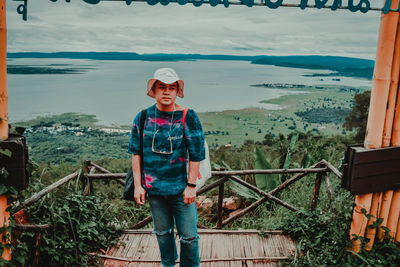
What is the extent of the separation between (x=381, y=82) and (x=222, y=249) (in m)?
2.11

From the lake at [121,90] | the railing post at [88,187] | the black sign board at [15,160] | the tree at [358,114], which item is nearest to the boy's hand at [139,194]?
the black sign board at [15,160]

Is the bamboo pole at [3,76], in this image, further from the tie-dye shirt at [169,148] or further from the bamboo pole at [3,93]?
the tie-dye shirt at [169,148]

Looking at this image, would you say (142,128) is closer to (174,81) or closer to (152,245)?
(174,81)

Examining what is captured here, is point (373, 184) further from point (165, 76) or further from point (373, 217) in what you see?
point (165, 76)

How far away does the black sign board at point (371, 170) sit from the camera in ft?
7.58

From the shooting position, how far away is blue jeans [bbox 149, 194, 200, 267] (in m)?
2.19

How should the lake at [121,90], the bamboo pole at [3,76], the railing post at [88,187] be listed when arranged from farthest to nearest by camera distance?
1. the lake at [121,90]
2. the railing post at [88,187]
3. the bamboo pole at [3,76]

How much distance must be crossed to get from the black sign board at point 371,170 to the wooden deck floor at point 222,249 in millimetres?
1085

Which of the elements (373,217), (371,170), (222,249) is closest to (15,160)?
(222,249)

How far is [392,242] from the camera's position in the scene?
8.19ft

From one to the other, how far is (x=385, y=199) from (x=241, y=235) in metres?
1.51

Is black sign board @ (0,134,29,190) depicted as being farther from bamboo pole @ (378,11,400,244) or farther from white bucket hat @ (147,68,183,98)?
bamboo pole @ (378,11,400,244)

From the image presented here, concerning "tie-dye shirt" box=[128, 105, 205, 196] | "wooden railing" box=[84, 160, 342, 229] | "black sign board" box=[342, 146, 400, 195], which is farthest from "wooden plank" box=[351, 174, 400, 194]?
"tie-dye shirt" box=[128, 105, 205, 196]

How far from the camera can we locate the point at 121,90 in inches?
1720
